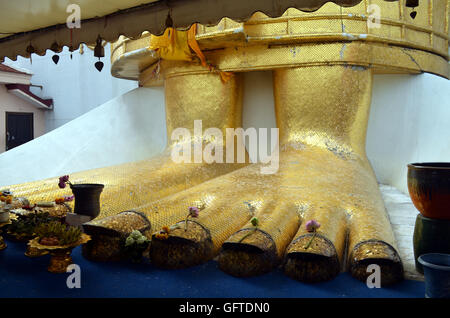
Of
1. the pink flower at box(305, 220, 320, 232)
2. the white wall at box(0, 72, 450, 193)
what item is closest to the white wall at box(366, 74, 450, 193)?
the white wall at box(0, 72, 450, 193)

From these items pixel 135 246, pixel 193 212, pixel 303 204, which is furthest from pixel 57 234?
pixel 303 204

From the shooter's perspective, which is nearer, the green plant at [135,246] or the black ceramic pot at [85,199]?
the green plant at [135,246]

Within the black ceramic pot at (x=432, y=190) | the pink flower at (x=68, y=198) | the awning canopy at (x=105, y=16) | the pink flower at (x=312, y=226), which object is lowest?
the pink flower at (x=312, y=226)

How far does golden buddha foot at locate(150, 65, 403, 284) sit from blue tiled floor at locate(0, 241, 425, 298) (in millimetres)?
47

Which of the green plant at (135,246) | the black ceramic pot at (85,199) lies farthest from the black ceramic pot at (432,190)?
the black ceramic pot at (85,199)

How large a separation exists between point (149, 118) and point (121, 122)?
1.02ft

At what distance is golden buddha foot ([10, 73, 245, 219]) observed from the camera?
2.65 m

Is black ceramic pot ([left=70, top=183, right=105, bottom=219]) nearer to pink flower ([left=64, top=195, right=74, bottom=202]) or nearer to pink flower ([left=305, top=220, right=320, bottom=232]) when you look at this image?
Result: pink flower ([left=64, top=195, right=74, bottom=202])

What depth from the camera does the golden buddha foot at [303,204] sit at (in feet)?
5.64

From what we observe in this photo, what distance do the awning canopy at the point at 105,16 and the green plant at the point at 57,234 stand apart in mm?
1030

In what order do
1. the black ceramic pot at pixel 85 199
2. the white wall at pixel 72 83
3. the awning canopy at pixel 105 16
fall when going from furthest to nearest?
the white wall at pixel 72 83 < the black ceramic pot at pixel 85 199 < the awning canopy at pixel 105 16

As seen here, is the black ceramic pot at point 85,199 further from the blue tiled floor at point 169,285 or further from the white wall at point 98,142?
the white wall at point 98,142

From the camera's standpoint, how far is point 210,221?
2.04m

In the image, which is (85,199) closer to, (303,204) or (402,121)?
(303,204)
